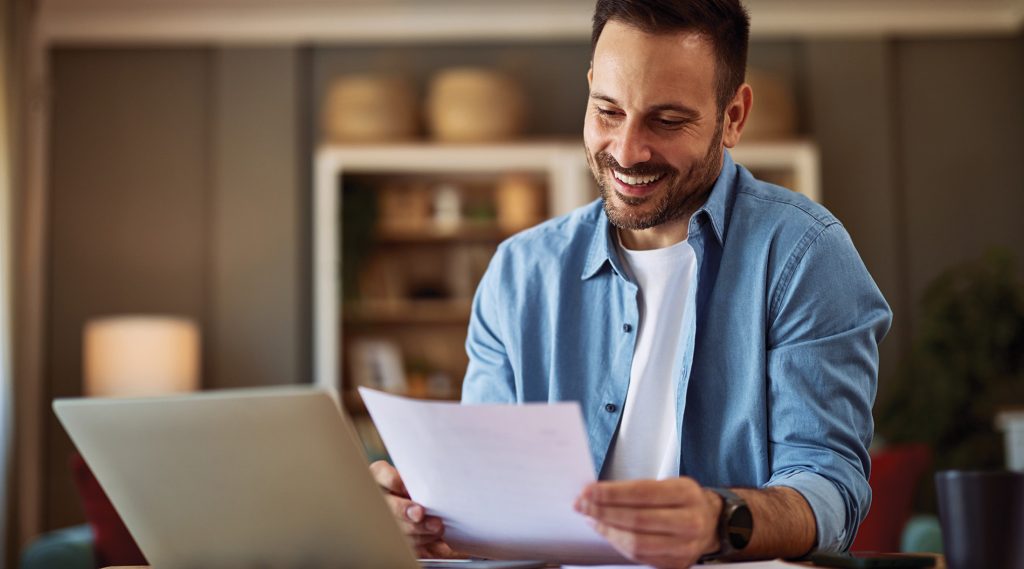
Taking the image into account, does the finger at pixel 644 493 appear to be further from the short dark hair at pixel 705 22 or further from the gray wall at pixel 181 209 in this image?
the gray wall at pixel 181 209

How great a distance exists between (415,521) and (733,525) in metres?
0.30

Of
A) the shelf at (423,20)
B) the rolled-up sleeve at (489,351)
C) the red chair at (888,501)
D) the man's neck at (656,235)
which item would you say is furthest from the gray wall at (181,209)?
the man's neck at (656,235)

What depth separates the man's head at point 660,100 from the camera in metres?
1.39

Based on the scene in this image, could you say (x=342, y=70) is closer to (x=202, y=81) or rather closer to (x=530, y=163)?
(x=202, y=81)

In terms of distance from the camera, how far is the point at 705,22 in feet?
4.62

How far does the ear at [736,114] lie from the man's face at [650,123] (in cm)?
4

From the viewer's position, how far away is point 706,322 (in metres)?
1.41

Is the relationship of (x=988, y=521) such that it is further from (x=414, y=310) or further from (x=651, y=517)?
(x=414, y=310)

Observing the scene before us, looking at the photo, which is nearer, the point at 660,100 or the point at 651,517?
the point at 651,517

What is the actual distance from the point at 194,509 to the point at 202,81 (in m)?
4.54

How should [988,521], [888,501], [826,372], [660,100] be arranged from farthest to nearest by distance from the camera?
[888,501]
[660,100]
[826,372]
[988,521]

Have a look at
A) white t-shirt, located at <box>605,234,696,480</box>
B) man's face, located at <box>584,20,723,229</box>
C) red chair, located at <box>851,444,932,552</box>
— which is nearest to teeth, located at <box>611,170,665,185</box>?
man's face, located at <box>584,20,723,229</box>

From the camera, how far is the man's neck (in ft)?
4.97

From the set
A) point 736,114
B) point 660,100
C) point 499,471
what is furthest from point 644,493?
point 736,114
